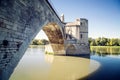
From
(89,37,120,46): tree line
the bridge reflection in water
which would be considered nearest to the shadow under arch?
the bridge reflection in water

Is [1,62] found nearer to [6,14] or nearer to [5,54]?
[5,54]

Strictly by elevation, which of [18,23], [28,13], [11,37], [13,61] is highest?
[28,13]

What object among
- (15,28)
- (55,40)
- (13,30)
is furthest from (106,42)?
(13,30)

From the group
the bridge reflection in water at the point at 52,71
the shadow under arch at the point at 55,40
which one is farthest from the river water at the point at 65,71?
the shadow under arch at the point at 55,40

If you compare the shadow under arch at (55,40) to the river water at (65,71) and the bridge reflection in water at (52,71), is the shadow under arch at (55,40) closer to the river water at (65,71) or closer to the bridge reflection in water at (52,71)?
the river water at (65,71)

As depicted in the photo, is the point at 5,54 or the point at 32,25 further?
the point at 32,25

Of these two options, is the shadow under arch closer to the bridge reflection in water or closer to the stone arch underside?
the bridge reflection in water

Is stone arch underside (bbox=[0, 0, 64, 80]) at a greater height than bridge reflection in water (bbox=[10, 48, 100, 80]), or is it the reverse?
stone arch underside (bbox=[0, 0, 64, 80])

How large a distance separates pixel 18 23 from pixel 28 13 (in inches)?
48.4

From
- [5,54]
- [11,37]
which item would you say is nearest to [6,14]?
[11,37]

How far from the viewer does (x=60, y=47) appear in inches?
941

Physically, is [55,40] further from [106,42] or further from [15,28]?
[106,42]

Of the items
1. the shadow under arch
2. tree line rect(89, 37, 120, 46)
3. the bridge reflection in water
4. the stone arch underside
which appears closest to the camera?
the stone arch underside

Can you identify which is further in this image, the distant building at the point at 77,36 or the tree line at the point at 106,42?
the tree line at the point at 106,42
